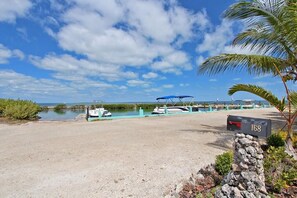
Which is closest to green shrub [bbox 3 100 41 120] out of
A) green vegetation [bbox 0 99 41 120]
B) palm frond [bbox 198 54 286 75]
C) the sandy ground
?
green vegetation [bbox 0 99 41 120]

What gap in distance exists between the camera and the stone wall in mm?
2324

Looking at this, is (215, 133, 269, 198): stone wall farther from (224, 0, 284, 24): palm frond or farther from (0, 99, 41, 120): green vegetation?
(0, 99, 41, 120): green vegetation

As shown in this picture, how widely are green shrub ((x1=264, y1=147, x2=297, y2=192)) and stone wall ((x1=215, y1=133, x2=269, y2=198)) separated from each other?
0.56m

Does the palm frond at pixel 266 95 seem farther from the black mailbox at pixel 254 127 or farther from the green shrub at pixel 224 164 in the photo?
the green shrub at pixel 224 164

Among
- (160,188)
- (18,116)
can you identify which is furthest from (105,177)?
(18,116)

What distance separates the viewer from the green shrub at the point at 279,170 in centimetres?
298

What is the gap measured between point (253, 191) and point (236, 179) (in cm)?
22

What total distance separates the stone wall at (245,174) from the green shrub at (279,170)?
557 millimetres

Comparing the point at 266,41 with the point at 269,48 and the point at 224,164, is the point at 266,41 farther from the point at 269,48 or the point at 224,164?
the point at 224,164

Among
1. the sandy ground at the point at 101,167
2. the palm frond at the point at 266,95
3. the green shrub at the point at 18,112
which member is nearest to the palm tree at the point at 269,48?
the palm frond at the point at 266,95

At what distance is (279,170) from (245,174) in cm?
146

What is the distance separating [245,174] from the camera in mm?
2430

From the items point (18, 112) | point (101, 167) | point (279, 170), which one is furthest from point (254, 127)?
point (18, 112)

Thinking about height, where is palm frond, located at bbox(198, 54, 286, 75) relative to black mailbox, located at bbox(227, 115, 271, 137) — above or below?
above
